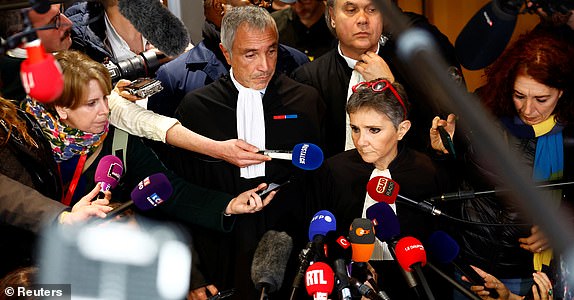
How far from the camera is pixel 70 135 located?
334 cm

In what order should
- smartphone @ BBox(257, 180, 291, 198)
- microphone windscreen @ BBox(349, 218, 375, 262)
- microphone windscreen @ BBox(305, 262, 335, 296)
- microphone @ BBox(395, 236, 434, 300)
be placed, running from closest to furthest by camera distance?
microphone windscreen @ BBox(305, 262, 335, 296)
microphone @ BBox(395, 236, 434, 300)
microphone windscreen @ BBox(349, 218, 375, 262)
smartphone @ BBox(257, 180, 291, 198)

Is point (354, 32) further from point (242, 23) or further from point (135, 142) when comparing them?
point (135, 142)

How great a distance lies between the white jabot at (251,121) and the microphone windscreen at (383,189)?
562mm

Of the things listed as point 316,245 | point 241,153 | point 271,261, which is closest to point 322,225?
point 316,245

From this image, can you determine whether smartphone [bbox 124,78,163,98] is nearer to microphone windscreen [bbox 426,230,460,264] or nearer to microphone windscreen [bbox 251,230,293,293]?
microphone windscreen [bbox 251,230,293,293]

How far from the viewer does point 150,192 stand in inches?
123

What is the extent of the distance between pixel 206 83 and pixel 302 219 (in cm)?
82

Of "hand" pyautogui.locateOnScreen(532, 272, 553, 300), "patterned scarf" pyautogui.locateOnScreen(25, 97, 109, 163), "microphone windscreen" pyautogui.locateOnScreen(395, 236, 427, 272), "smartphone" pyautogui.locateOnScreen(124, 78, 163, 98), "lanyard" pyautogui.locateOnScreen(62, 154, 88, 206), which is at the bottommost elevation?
"hand" pyautogui.locateOnScreen(532, 272, 553, 300)

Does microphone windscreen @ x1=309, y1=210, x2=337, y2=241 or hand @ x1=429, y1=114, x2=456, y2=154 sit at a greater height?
hand @ x1=429, y1=114, x2=456, y2=154

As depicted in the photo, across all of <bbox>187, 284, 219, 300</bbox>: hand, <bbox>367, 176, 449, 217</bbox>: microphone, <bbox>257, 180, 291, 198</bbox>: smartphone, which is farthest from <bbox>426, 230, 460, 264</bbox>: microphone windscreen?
<bbox>187, 284, 219, 300</bbox>: hand

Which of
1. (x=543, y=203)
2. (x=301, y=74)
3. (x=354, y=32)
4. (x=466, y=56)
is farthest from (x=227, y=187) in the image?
(x=543, y=203)

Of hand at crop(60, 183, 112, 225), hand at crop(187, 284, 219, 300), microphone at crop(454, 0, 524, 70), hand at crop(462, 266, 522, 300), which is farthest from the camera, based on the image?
hand at crop(187, 284, 219, 300)

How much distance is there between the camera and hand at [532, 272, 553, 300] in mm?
3258

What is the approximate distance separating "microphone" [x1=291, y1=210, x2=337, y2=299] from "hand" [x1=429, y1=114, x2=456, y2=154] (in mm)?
801
